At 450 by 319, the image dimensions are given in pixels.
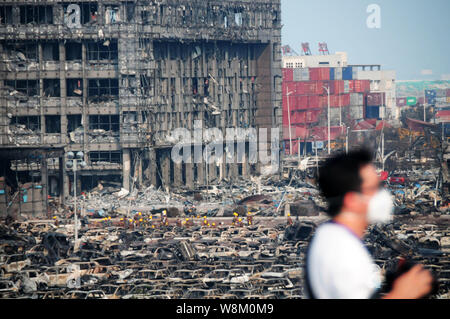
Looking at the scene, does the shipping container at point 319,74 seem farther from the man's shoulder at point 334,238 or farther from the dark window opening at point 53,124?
the man's shoulder at point 334,238

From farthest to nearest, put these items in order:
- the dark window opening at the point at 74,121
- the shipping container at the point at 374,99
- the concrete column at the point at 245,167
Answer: the shipping container at the point at 374,99 → the concrete column at the point at 245,167 → the dark window opening at the point at 74,121

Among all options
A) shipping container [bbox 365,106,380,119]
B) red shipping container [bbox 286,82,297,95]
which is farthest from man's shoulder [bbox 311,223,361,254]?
shipping container [bbox 365,106,380,119]

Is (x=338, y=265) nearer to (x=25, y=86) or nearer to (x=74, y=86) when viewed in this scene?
(x=74, y=86)

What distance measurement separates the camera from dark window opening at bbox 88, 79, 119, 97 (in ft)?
237

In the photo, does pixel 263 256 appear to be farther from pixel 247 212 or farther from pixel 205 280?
pixel 247 212

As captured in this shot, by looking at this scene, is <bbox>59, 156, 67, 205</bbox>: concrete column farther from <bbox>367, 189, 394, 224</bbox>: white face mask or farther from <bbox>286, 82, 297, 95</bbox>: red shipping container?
<bbox>286, 82, 297, 95</bbox>: red shipping container

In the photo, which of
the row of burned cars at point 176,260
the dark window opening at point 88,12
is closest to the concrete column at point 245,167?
the dark window opening at point 88,12

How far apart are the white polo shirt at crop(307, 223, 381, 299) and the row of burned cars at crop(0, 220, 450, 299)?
21.7 m

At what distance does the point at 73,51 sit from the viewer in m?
72.6

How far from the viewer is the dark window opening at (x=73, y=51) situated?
72312 millimetres

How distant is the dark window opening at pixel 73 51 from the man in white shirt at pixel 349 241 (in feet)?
228

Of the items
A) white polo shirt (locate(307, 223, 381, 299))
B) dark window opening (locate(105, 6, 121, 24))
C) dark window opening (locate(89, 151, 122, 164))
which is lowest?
dark window opening (locate(89, 151, 122, 164))
